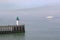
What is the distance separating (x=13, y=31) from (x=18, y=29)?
51.1 inches

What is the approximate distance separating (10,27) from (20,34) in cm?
318

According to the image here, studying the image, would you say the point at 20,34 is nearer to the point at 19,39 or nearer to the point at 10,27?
the point at 10,27

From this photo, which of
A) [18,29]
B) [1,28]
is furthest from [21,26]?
[1,28]

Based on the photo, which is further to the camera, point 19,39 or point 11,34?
point 11,34

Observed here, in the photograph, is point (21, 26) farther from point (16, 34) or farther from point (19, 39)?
point (19, 39)

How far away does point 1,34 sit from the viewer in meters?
51.0

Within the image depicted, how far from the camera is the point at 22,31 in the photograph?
5175 cm

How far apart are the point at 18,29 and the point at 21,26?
3.99 ft

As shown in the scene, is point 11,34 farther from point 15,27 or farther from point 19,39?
point 19,39

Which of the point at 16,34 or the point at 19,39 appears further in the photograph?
the point at 16,34

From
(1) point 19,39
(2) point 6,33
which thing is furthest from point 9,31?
(1) point 19,39

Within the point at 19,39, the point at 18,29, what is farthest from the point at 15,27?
the point at 19,39

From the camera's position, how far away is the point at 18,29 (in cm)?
5172

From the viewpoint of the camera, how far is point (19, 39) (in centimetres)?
4191
